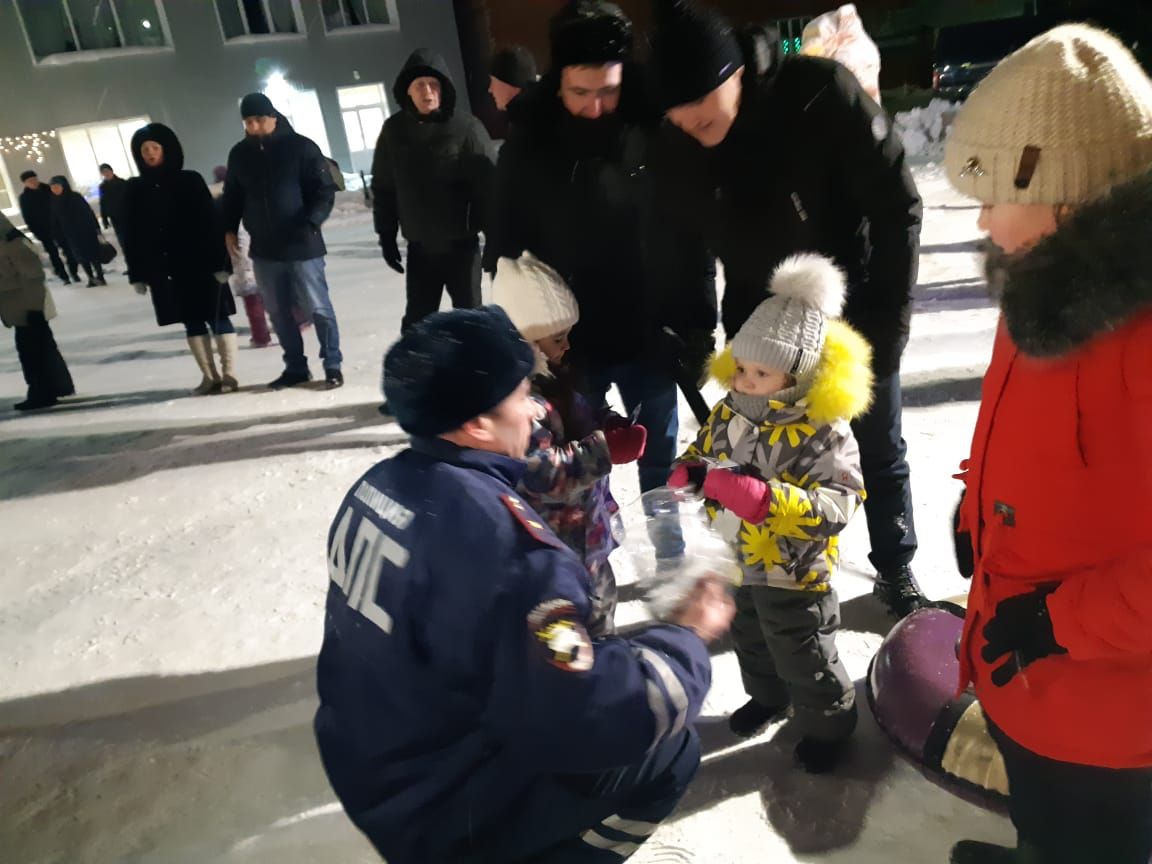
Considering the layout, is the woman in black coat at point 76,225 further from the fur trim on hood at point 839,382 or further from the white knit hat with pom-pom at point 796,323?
the fur trim on hood at point 839,382

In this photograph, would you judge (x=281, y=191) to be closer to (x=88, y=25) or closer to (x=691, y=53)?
(x=691, y=53)

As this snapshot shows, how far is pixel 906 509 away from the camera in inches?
103

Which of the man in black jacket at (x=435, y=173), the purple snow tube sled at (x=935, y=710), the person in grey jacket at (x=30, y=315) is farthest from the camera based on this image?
the person in grey jacket at (x=30, y=315)

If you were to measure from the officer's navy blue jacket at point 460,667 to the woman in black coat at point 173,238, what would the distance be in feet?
16.0

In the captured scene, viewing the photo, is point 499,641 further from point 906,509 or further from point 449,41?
point 449,41

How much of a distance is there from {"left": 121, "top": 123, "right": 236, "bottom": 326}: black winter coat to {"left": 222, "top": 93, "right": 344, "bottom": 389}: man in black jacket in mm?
180

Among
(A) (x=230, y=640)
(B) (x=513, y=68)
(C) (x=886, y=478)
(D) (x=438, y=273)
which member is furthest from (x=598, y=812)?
(D) (x=438, y=273)

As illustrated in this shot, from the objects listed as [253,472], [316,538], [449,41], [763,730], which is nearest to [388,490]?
[763,730]

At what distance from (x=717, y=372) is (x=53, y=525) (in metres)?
3.99

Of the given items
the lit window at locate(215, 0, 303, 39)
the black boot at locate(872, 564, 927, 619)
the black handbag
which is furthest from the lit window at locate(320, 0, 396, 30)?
the black boot at locate(872, 564, 927, 619)

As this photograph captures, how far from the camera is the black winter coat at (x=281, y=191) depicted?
5168 millimetres

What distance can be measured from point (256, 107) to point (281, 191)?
1.71ft

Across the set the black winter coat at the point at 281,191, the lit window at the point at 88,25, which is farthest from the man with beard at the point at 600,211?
the lit window at the point at 88,25

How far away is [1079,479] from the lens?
116 centimetres
